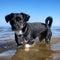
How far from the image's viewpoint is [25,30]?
852 cm

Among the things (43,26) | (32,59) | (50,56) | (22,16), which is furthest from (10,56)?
(43,26)

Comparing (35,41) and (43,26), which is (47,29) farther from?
(35,41)

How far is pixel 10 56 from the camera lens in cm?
732

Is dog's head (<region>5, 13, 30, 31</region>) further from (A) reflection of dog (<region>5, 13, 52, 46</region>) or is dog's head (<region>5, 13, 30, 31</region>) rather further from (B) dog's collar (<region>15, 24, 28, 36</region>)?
(B) dog's collar (<region>15, 24, 28, 36</region>)

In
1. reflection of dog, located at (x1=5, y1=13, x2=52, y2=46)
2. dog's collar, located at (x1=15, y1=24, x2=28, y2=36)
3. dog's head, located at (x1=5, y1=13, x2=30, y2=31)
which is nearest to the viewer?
dog's head, located at (x1=5, y1=13, x2=30, y2=31)

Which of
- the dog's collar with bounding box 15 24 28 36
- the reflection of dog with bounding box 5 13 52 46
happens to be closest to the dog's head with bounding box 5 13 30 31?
the reflection of dog with bounding box 5 13 52 46

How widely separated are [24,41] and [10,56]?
1.21 m

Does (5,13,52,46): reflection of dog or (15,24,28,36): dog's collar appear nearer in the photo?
(5,13,52,46): reflection of dog

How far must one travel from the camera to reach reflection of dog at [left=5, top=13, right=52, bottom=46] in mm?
7978

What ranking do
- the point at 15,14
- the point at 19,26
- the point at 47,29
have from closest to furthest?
the point at 19,26
the point at 15,14
the point at 47,29

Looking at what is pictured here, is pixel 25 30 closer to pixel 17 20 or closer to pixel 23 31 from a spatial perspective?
pixel 23 31

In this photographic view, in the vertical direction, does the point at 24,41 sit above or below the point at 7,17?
below

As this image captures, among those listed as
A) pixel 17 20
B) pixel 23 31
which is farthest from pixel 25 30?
pixel 17 20

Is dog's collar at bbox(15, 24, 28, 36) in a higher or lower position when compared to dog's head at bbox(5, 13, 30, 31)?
lower
